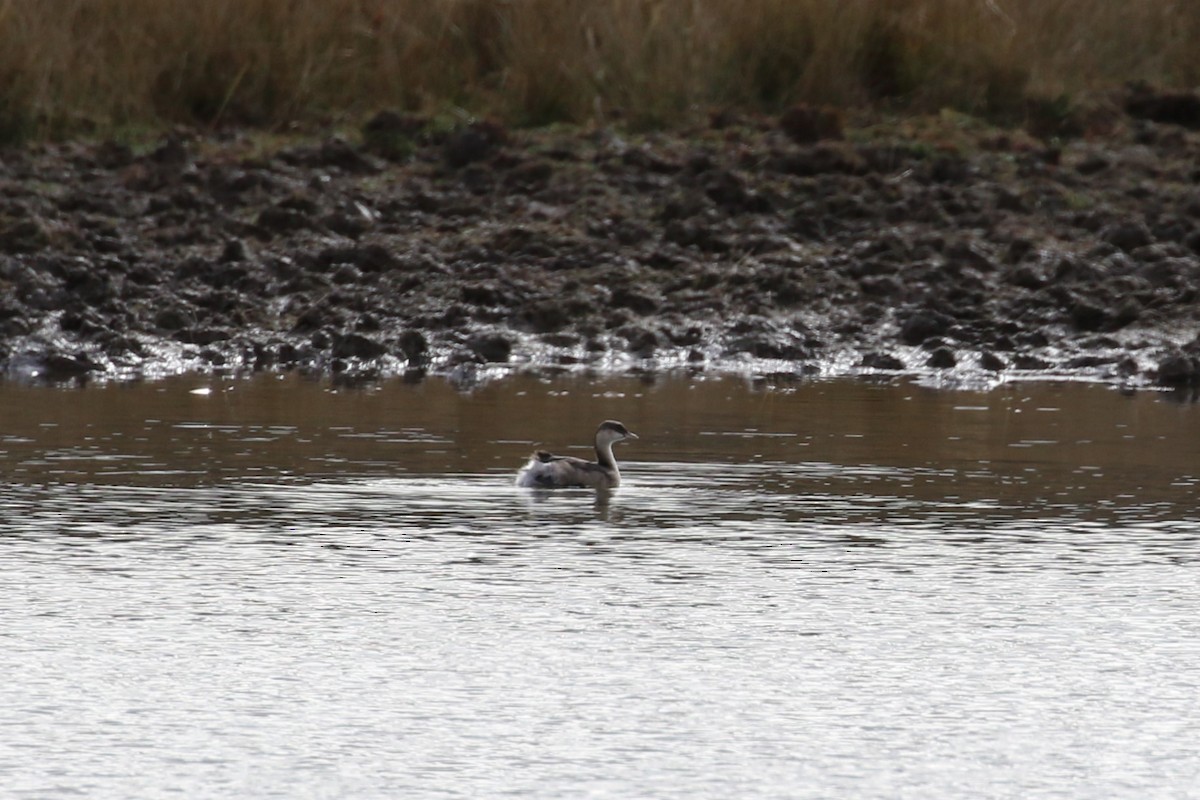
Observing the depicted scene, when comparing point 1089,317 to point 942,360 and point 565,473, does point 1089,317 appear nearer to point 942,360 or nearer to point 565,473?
point 942,360

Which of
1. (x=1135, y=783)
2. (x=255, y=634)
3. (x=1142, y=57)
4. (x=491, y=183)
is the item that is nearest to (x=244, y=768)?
(x=255, y=634)

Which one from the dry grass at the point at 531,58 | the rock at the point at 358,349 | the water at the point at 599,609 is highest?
the dry grass at the point at 531,58

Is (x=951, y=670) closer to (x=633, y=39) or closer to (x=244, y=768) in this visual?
(x=244, y=768)

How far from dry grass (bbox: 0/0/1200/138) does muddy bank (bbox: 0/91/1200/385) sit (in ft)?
2.57

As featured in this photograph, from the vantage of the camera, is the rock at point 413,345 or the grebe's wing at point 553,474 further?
the rock at point 413,345

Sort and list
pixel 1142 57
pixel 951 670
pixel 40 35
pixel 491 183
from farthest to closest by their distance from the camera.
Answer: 1. pixel 1142 57
2. pixel 40 35
3. pixel 491 183
4. pixel 951 670

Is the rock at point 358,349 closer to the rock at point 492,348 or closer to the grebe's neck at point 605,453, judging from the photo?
the rock at point 492,348

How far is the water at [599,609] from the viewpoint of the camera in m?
5.90

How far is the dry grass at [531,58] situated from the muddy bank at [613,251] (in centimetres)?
78

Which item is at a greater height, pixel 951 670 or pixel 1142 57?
pixel 1142 57

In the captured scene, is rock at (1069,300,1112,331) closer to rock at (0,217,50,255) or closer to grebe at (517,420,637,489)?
grebe at (517,420,637,489)

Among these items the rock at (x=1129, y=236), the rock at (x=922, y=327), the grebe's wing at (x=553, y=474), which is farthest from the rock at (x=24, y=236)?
the grebe's wing at (x=553, y=474)

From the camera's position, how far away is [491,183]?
62.2 feet

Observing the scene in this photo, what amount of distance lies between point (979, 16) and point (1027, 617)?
47.7 feet
